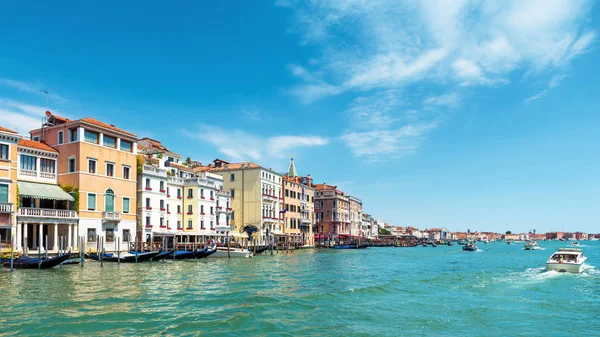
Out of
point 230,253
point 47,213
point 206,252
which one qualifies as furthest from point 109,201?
A: point 230,253

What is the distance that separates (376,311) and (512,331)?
150 inches

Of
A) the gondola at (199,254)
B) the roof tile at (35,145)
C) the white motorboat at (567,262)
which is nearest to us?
the white motorboat at (567,262)

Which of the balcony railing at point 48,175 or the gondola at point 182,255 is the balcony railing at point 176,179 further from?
the balcony railing at point 48,175

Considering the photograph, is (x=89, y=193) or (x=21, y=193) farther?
(x=89, y=193)

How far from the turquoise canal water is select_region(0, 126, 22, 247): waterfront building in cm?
512

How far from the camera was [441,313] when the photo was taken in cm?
1410

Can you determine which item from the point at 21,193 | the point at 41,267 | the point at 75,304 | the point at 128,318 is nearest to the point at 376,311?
the point at 128,318

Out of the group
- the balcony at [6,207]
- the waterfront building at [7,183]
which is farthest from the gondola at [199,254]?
the balcony at [6,207]

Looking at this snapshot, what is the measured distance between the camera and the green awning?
26.9 metres

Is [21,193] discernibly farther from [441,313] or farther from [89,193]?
[441,313]

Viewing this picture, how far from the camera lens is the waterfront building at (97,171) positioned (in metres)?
30.1

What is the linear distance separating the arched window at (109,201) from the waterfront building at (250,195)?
66.1ft

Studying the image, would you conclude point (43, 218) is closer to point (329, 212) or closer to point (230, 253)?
point (230, 253)

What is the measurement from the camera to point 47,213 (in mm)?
27750
